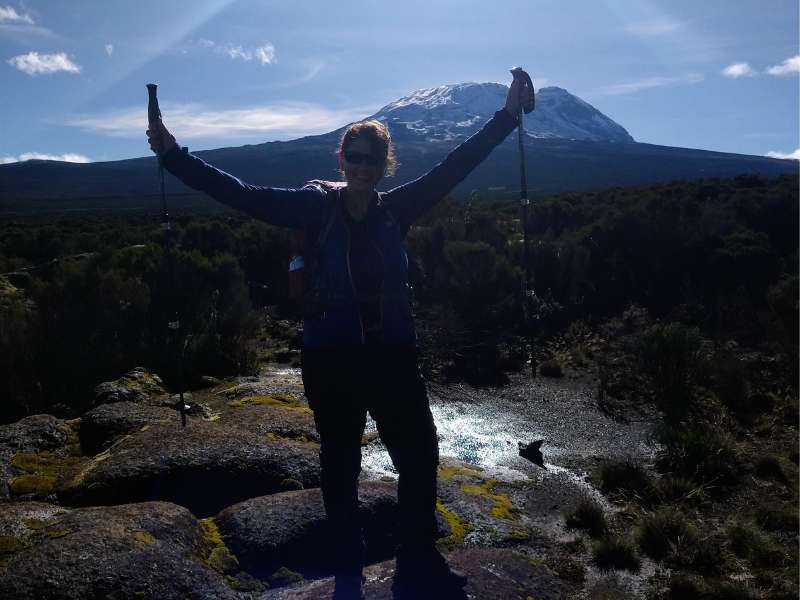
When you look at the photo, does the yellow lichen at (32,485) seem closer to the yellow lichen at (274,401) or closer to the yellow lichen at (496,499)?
the yellow lichen at (274,401)

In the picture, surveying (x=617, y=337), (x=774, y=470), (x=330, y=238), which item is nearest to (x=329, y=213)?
(x=330, y=238)

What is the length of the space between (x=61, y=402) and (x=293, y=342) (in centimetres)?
408

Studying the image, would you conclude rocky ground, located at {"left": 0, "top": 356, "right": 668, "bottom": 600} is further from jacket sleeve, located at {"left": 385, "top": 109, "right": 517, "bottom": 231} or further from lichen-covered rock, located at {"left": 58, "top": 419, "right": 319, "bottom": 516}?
jacket sleeve, located at {"left": 385, "top": 109, "right": 517, "bottom": 231}

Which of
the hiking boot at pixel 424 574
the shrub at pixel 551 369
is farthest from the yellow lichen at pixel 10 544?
the shrub at pixel 551 369

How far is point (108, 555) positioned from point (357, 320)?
1413 mm

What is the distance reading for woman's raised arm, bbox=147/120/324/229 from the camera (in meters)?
A: 2.68

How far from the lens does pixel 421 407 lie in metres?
2.78

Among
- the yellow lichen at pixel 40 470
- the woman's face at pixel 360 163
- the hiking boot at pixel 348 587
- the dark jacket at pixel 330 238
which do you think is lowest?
the yellow lichen at pixel 40 470

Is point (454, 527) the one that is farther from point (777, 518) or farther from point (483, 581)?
point (777, 518)

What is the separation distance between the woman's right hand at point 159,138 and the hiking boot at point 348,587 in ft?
6.36

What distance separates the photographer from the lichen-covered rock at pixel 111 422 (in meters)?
4.88

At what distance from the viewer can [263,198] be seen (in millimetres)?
2689

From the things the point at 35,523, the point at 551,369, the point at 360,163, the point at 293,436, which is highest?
the point at 360,163

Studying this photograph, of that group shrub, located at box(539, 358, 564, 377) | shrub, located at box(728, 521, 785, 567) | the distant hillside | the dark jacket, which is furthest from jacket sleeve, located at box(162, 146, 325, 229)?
the distant hillside
